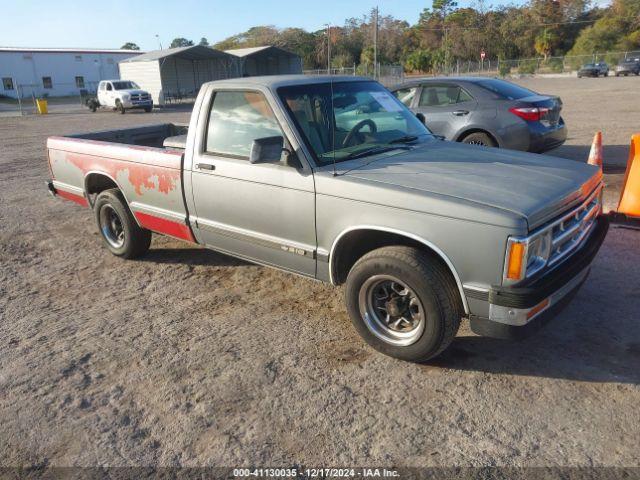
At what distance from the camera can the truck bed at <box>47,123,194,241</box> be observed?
4719mm

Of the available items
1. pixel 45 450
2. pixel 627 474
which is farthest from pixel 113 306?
pixel 627 474

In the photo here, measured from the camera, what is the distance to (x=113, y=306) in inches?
183

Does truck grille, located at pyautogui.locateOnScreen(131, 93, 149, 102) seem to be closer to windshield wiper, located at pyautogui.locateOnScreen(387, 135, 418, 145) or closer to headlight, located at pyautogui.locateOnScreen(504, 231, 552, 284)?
windshield wiper, located at pyautogui.locateOnScreen(387, 135, 418, 145)

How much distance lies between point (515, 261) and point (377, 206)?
0.92m

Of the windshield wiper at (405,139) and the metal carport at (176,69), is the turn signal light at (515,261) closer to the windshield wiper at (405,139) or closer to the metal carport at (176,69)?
the windshield wiper at (405,139)

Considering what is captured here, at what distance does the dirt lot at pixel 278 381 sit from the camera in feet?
9.25

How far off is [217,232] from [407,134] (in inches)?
72.9

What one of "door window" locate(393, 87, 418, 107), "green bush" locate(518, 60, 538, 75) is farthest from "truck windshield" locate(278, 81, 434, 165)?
"green bush" locate(518, 60, 538, 75)

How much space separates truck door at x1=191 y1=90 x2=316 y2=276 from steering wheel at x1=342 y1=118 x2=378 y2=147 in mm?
536

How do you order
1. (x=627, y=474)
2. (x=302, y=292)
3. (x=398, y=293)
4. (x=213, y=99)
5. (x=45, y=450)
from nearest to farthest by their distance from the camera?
(x=627, y=474), (x=45, y=450), (x=398, y=293), (x=213, y=99), (x=302, y=292)

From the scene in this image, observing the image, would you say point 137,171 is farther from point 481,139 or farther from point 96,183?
point 481,139

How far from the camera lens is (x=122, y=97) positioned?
29.6m

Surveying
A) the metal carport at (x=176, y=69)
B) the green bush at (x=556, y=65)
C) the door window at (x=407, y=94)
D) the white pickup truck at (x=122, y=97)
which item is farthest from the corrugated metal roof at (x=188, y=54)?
the green bush at (x=556, y=65)

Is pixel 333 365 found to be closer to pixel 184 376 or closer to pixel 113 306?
pixel 184 376
